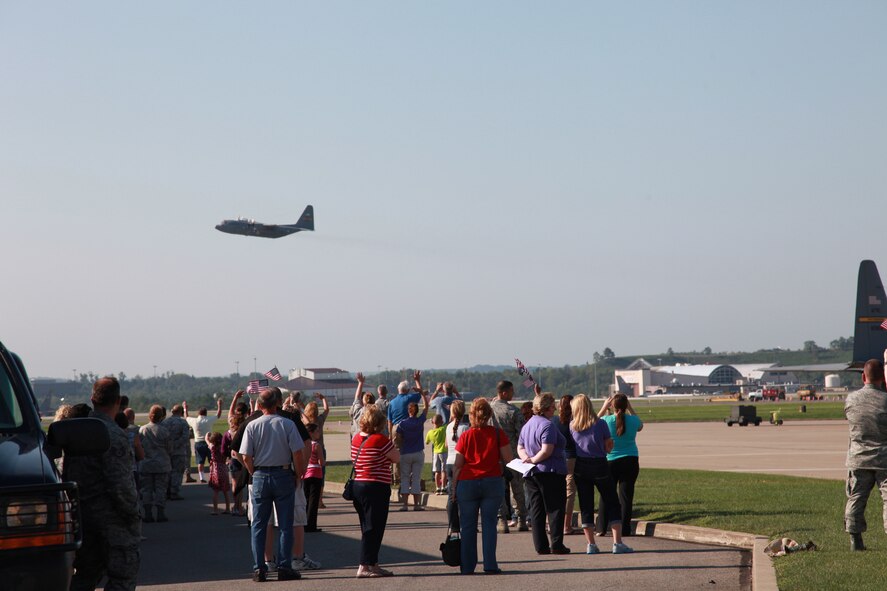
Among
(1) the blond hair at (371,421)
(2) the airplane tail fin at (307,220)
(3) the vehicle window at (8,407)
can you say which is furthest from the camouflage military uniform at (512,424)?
(2) the airplane tail fin at (307,220)

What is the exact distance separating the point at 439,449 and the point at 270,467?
844 centimetres

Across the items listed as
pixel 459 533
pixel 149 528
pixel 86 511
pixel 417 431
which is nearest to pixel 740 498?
pixel 417 431

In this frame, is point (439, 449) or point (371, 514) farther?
point (439, 449)

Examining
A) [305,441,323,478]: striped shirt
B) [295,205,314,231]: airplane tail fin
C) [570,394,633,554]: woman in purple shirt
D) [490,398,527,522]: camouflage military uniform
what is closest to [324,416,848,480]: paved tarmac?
[490,398,527,522]: camouflage military uniform

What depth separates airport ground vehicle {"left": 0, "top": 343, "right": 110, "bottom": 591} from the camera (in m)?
4.85

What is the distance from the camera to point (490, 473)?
11.7 metres

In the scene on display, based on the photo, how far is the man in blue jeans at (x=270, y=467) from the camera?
11203 mm

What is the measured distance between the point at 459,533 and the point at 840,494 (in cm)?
827

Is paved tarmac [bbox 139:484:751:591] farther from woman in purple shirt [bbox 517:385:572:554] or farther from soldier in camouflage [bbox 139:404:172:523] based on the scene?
soldier in camouflage [bbox 139:404:172:523]

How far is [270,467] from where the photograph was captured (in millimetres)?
11250

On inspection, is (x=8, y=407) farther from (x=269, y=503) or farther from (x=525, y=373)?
(x=525, y=373)

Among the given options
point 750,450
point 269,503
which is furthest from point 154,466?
point 750,450

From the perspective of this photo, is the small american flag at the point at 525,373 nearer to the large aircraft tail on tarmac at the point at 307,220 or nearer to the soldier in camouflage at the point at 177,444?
the soldier in camouflage at the point at 177,444

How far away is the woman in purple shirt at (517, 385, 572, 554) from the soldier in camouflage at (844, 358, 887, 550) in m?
3.25
